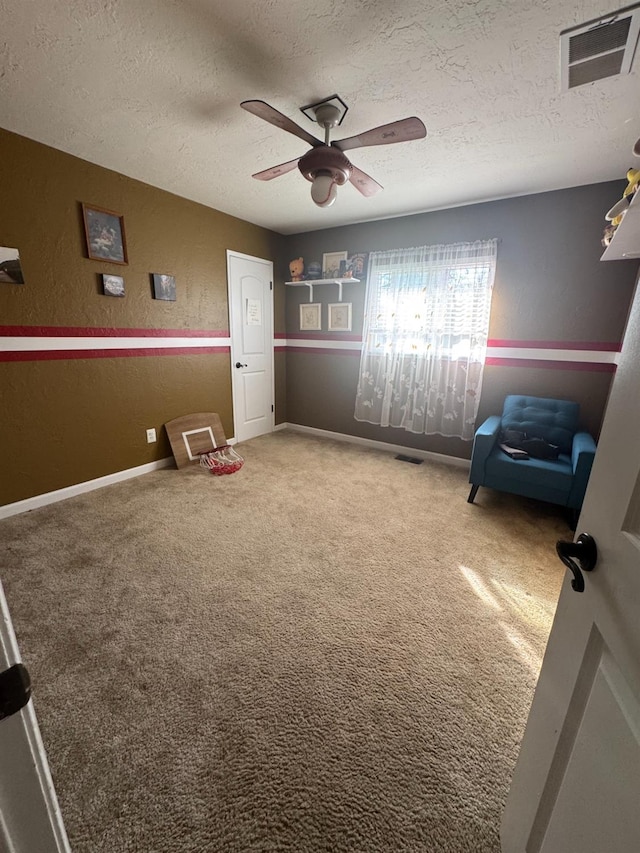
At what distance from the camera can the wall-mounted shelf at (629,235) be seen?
3.83ft

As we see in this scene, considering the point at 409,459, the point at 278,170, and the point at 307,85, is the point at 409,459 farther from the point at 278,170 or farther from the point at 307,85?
the point at 307,85

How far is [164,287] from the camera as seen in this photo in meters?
3.16

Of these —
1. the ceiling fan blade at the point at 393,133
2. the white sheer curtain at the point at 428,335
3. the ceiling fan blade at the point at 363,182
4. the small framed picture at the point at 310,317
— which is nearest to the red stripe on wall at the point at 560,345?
the white sheer curtain at the point at 428,335

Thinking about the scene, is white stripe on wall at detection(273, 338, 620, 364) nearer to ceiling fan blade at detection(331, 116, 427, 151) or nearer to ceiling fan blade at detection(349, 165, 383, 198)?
ceiling fan blade at detection(349, 165, 383, 198)

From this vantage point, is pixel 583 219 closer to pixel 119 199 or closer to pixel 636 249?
pixel 636 249

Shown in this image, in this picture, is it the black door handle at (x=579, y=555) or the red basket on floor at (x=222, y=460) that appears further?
the red basket on floor at (x=222, y=460)

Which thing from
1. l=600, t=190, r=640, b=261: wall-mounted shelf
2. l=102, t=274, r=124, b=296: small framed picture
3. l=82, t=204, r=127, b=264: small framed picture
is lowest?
l=102, t=274, r=124, b=296: small framed picture

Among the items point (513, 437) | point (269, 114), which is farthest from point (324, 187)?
point (513, 437)

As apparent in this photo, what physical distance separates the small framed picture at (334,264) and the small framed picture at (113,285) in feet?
7.28

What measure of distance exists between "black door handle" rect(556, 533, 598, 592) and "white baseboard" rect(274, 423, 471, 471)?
9.82 ft

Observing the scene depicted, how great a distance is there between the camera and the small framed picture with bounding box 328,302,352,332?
4055mm

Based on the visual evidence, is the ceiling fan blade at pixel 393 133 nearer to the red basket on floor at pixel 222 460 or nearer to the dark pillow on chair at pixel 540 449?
the dark pillow on chair at pixel 540 449

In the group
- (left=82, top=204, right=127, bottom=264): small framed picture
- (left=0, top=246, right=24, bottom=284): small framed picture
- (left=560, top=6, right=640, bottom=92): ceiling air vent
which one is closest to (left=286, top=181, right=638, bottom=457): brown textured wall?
(left=560, top=6, right=640, bottom=92): ceiling air vent

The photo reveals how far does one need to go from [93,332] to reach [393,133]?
2532 millimetres
